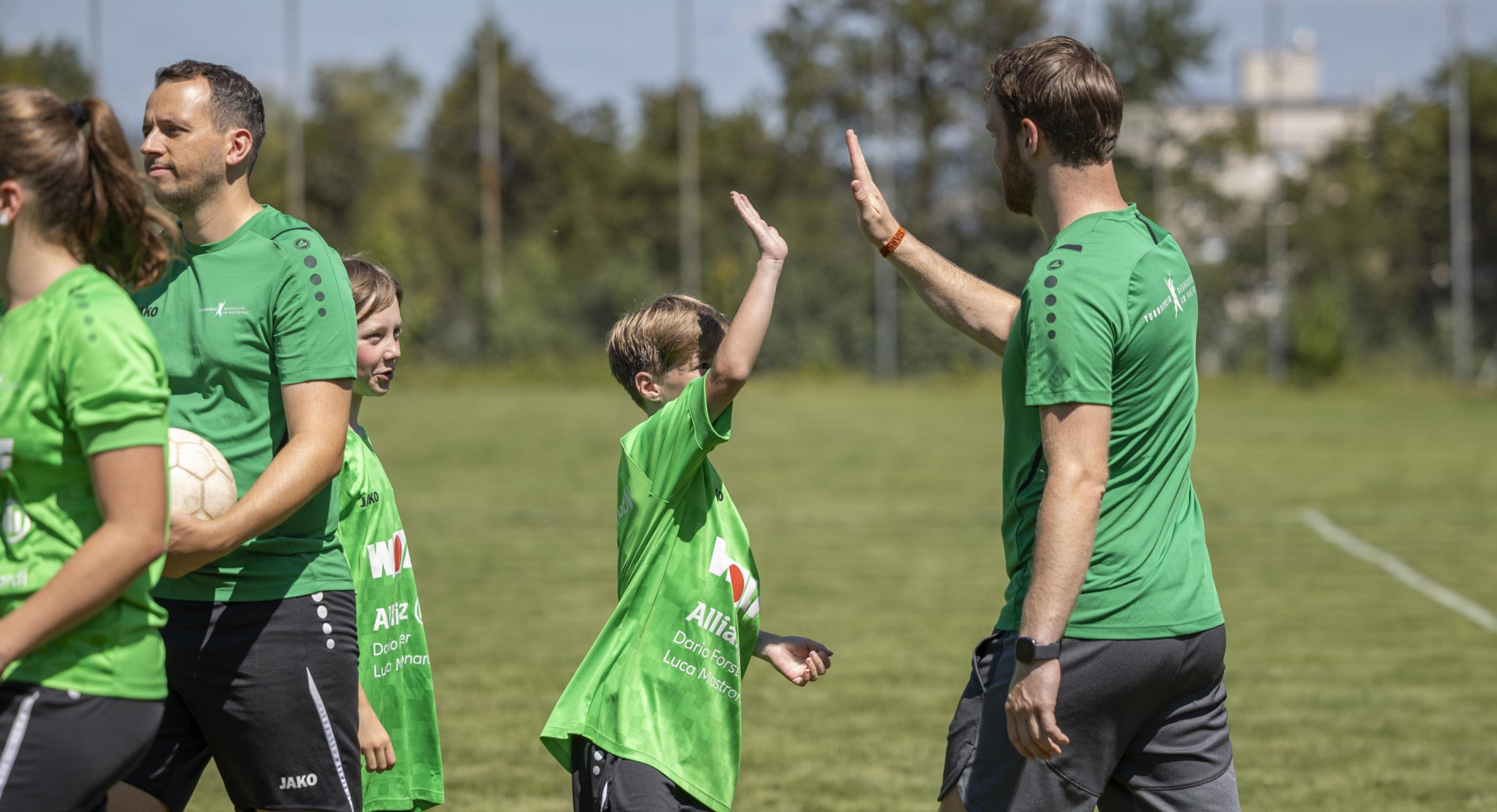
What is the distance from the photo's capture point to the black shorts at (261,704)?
3090mm

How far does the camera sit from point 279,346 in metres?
3.06

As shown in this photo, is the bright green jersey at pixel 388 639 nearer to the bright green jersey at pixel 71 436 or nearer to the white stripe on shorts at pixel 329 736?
the white stripe on shorts at pixel 329 736

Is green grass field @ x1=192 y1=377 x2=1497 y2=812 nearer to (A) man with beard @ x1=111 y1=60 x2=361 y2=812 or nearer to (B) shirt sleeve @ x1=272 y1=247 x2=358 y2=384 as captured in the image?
(A) man with beard @ x1=111 y1=60 x2=361 y2=812

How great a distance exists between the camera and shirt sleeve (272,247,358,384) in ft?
10.0

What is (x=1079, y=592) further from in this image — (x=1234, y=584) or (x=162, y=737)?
(x=1234, y=584)

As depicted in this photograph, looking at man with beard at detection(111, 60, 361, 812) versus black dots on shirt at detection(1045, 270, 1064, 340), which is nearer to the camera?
black dots on shirt at detection(1045, 270, 1064, 340)

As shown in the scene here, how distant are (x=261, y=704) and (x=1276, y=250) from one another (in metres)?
42.3

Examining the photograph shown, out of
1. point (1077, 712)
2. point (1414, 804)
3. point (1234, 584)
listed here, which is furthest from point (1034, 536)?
point (1234, 584)

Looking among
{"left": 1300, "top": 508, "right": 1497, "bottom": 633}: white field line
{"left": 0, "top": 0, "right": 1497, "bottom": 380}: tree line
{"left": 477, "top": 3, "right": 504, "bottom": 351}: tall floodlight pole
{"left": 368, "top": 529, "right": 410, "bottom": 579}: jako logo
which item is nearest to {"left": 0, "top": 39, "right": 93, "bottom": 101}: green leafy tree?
{"left": 0, "top": 0, "right": 1497, "bottom": 380}: tree line

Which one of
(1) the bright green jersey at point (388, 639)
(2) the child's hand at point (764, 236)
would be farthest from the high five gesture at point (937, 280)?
(1) the bright green jersey at point (388, 639)

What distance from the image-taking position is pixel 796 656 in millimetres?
3557

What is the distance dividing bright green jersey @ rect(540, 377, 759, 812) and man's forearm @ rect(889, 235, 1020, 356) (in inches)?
29.5

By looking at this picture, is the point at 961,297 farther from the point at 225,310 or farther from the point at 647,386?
the point at 225,310

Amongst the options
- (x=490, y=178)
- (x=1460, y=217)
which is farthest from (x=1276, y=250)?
(x=490, y=178)
